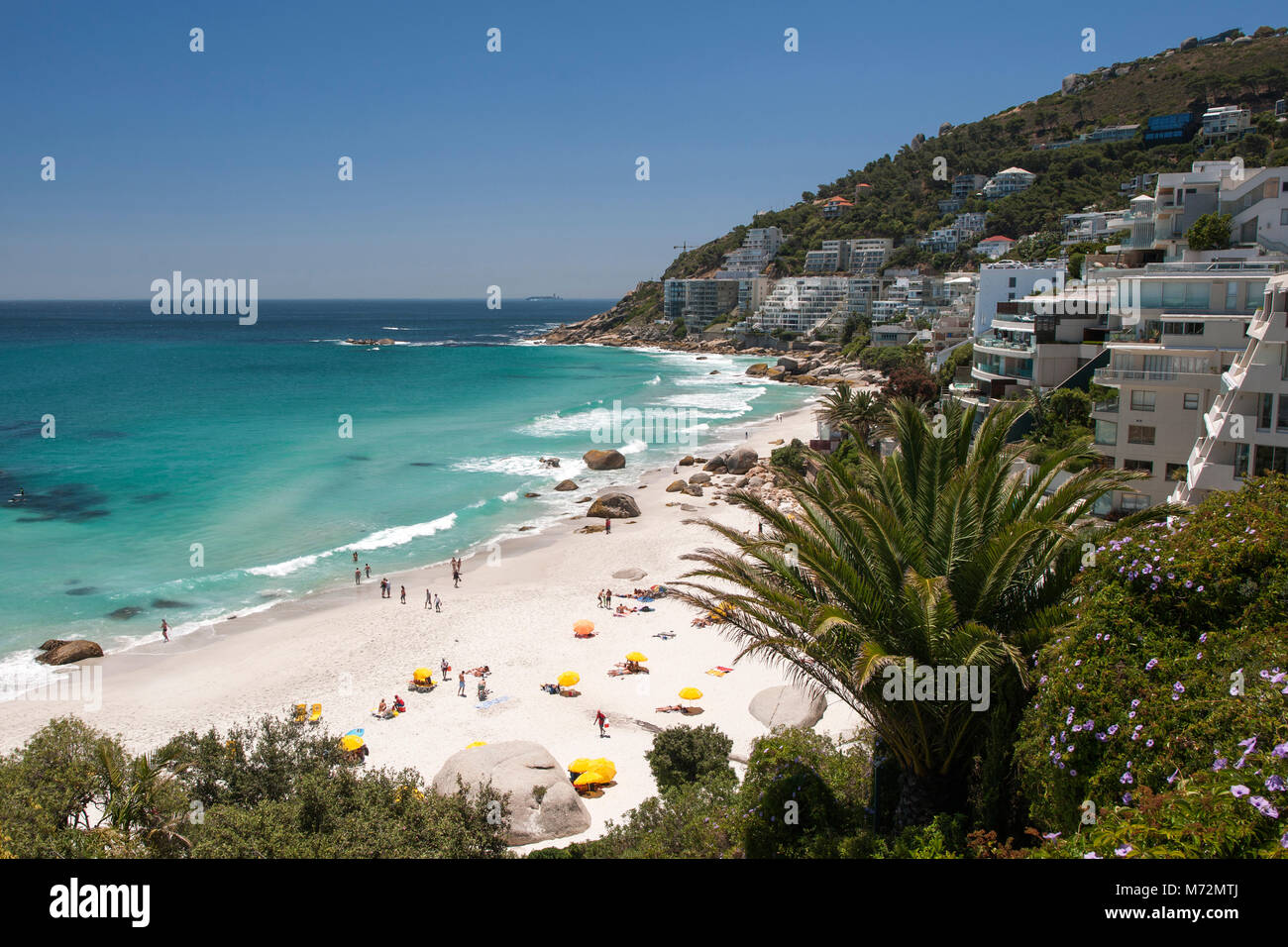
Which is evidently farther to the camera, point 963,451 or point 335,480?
point 335,480

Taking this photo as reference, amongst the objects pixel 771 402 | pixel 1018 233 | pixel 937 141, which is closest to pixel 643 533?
pixel 771 402

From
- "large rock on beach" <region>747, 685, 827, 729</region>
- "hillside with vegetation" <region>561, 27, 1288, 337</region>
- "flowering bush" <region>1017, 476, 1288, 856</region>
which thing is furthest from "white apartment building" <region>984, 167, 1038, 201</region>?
"flowering bush" <region>1017, 476, 1288, 856</region>

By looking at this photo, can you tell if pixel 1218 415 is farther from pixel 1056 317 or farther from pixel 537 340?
pixel 537 340

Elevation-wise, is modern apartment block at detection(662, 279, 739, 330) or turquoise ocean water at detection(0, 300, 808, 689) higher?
modern apartment block at detection(662, 279, 739, 330)

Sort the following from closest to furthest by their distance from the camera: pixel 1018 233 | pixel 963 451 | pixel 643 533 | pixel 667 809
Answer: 1. pixel 963 451
2. pixel 667 809
3. pixel 643 533
4. pixel 1018 233

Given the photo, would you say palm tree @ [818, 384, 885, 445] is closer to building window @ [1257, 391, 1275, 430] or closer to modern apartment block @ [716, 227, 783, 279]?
building window @ [1257, 391, 1275, 430]
